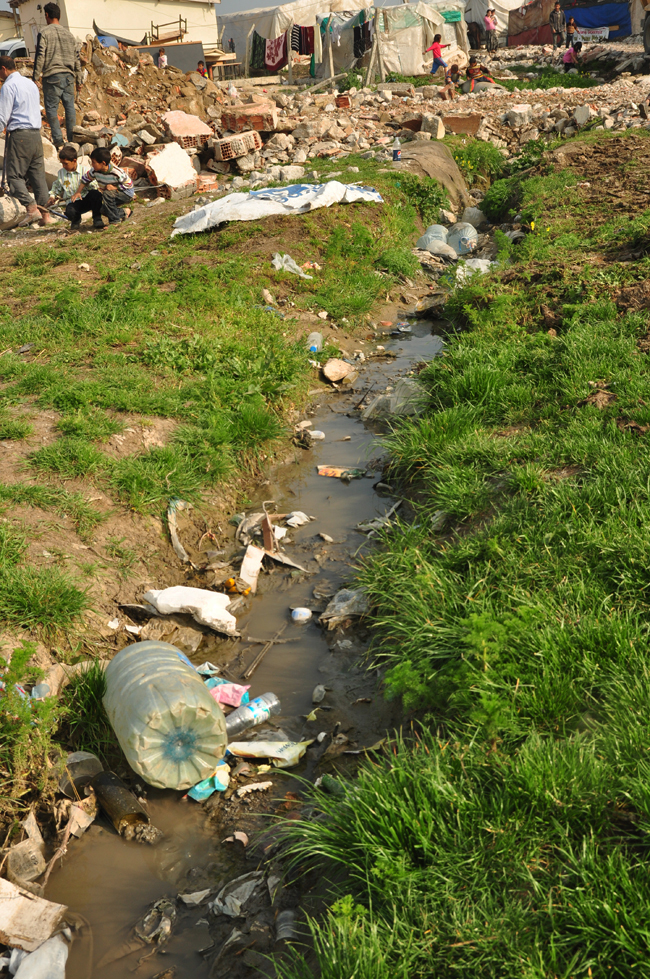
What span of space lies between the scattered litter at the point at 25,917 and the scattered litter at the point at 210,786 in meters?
0.59

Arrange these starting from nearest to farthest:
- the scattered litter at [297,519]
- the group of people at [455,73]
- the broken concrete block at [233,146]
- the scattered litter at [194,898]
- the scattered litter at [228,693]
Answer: the scattered litter at [194,898] < the scattered litter at [228,693] < the scattered litter at [297,519] < the broken concrete block at [233,146] < the group of people at [455,73]

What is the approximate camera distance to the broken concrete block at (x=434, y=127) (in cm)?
1395

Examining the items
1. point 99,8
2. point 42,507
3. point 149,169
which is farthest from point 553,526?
point 99,8

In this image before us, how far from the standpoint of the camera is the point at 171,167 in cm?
1192

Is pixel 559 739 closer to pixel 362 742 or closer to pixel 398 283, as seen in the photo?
pixel 362 742

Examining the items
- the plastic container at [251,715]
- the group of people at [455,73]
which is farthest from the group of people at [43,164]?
the group of people at [455,73]

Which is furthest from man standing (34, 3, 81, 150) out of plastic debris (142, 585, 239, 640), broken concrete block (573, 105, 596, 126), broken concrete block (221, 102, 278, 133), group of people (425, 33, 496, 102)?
group of people (425, 33, 496, 102)

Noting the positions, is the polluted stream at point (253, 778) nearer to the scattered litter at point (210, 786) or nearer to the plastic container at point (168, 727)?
the scattered litter at point (210, 786)

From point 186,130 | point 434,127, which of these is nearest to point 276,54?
point 186,130

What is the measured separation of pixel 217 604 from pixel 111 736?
0.89 m

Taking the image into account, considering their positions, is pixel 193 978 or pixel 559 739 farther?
pixel 559 739

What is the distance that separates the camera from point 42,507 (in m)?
3.81

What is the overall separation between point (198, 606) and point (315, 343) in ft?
11.9

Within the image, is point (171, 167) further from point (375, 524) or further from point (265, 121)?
→ point (375, 524)
